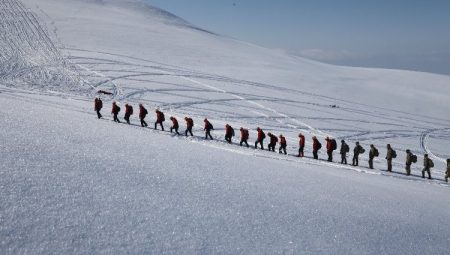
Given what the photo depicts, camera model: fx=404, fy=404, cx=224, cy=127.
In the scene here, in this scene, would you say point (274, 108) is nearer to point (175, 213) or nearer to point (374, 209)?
point (374, 209)

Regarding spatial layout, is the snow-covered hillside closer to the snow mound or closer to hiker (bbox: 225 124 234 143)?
the snow mound

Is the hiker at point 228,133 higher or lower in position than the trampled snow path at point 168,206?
lower

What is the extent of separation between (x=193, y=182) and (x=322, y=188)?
3864mm

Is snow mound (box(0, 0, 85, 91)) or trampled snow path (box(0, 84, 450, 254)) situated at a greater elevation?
snow mound (box(0, 0, 85, 91))

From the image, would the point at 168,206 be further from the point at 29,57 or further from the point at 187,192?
the point at 29,57

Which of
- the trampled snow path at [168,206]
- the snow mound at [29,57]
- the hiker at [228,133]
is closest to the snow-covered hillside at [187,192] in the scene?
the trampled snow path at [168,206]

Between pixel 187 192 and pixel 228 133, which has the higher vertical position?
pixel 187 192

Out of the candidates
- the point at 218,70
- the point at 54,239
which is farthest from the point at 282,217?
the point at 218,70

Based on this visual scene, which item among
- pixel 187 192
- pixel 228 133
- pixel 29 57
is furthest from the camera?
pixel 29 57

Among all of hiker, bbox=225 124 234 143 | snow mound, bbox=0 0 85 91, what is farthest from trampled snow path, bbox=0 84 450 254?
snow mound, bbox=0 0 85 91

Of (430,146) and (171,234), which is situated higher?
(171,234)

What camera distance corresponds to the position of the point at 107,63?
4156 centimetres

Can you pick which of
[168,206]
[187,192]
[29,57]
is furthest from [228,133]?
[29,57]

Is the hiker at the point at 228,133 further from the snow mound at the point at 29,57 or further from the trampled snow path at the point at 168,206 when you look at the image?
the snow mound at the point at 29,57
